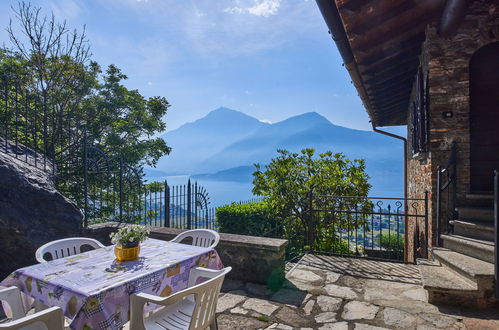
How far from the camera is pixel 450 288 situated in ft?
9.50

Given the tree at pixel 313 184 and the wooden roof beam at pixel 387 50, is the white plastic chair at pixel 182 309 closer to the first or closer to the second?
the wooden roof beam at pixel 387 50

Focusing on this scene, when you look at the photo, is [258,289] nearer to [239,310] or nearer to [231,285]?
[231,285]

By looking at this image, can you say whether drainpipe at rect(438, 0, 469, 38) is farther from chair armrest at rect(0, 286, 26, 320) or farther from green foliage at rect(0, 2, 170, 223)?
green foliage at rect(0, 2, 170, 223)

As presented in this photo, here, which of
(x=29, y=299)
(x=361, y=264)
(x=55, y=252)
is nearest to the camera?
(x=29, y=299)

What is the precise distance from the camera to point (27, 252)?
3578mm

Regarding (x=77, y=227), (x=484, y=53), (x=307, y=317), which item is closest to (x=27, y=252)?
(x=77, y=227)

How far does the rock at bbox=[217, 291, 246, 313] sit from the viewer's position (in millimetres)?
3031

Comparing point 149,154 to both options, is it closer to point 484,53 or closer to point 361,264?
point 361,264

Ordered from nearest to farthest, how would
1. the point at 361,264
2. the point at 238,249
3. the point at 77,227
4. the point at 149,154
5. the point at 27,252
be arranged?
1. the point at 27,252
2. the point at 238,249
3. the point at 77,227
4. the point at 361,264
5. the point at 149,154

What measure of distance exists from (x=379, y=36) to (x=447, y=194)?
2623mm

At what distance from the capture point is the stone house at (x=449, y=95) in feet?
11.8

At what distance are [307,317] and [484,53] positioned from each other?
15.5ft

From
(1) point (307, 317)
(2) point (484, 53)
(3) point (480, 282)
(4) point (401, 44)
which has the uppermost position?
(4) point (401, 44)

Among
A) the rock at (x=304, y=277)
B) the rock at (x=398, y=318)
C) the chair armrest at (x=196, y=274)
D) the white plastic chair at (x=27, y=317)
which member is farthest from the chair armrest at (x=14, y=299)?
the rock at (x=398, y=318)
